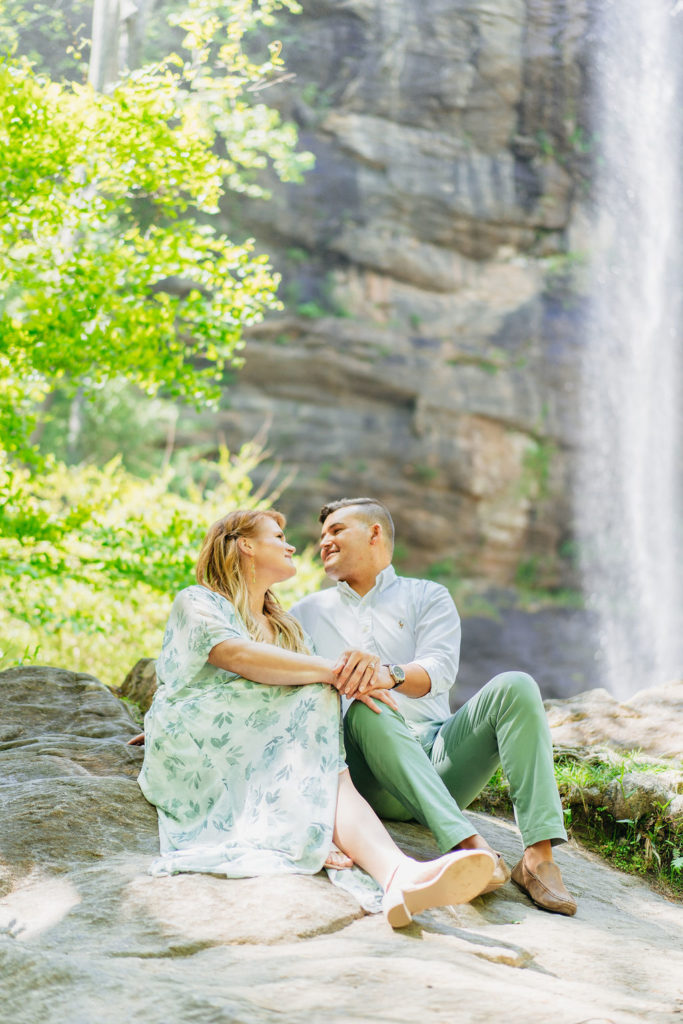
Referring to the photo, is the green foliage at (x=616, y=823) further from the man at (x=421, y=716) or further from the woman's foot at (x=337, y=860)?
the woman's foot at (x=337, y=860)

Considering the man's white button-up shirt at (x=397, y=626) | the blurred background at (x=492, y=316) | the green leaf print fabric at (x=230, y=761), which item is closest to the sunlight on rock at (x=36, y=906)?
the green leaf print fabric at (x=230, y=761)

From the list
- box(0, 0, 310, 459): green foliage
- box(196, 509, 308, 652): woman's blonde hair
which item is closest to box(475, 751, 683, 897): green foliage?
box(196, 509, 308, 652): woman's blonde hair

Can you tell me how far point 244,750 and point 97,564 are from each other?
380 centimetres

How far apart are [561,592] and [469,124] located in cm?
781

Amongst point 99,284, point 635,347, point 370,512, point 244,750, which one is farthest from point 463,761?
point 635,347

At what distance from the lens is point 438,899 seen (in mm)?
1921

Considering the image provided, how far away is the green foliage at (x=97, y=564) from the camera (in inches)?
191

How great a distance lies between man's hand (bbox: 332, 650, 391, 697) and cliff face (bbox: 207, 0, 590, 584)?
38.9 ft

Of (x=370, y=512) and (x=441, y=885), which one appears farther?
(x=370, y=512)

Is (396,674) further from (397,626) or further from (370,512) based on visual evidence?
(370,512)

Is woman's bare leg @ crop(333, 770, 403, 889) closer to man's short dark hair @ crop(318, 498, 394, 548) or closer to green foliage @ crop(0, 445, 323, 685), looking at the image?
man's short dark hair @ crop(318, 498, 394, 548)

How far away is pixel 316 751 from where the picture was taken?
2326 millimetres

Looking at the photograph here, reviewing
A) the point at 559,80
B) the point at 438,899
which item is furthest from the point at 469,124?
the point at 438,899

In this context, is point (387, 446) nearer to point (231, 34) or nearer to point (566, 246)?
point (566, 246)
